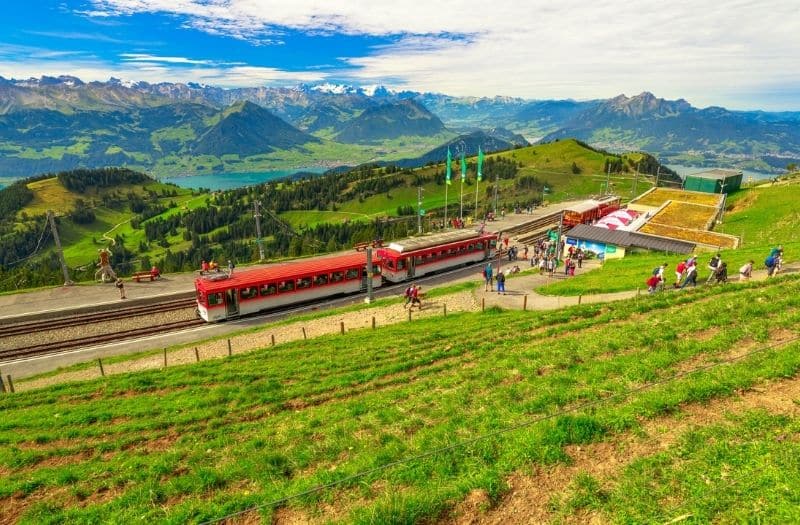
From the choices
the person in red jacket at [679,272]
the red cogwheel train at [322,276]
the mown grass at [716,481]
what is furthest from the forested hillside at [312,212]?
the mown grass at [716,481]

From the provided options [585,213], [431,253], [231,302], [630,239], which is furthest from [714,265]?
[585,213]

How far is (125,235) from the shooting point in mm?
187375

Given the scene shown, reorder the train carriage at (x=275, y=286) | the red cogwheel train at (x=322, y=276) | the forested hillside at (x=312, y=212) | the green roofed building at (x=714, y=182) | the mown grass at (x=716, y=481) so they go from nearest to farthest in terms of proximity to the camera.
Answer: the mown grass at (x=716, y=481) < the train carriage at (x=275, y=286) < the red cogwheel train at (x=322, y=276) < the green roofed building at (x=714, y=182) < the forested hillside at (x=312, y=212)

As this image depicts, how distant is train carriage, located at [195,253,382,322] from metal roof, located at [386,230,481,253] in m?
3.83

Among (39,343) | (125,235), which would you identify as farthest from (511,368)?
(125,235)

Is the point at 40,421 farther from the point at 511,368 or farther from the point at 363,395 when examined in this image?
the point at 511,368

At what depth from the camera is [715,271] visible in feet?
76.5

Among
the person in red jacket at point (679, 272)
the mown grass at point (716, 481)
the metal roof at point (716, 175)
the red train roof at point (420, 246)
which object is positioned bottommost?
the red train roof at point (420, 246)

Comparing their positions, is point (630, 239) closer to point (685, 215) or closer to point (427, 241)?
point (685, 215)

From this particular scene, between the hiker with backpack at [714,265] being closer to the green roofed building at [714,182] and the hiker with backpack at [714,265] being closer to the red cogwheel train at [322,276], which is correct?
the red cogwheel train at [322,276]

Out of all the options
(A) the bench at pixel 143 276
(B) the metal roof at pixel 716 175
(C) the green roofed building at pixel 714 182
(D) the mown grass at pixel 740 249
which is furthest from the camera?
(B) the metal roof at pixel 716 175

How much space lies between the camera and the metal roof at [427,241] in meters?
40.7

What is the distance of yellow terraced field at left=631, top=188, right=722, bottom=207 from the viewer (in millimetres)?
64188

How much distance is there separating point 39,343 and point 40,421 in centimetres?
→ 2043
